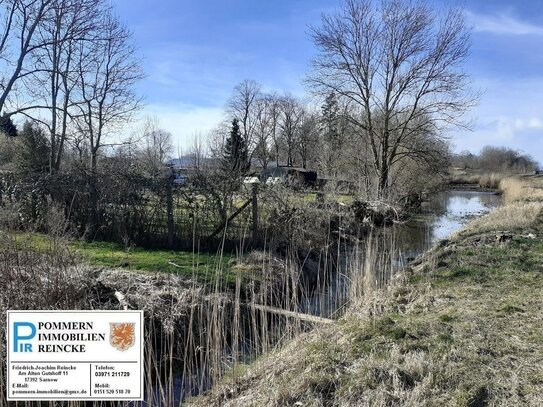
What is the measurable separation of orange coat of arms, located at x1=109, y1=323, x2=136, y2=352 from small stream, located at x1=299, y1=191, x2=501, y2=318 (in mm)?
Answer: 3456

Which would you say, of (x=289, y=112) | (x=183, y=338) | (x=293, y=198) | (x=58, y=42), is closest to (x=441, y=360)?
(x=183, y=338)

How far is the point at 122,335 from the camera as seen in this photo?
3.20m

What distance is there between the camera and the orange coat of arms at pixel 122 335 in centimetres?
318

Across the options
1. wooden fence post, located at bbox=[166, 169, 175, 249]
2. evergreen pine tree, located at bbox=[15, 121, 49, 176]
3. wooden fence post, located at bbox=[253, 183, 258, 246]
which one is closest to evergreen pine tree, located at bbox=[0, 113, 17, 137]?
evergreen pine tree, located at bbox=[15, 121, 49, 176]

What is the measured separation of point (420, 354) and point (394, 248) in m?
6.05

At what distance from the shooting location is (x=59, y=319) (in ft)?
10.7

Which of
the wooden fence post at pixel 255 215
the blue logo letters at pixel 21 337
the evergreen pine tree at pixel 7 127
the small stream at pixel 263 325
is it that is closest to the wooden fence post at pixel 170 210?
the wooden fence post at pixel 255 215

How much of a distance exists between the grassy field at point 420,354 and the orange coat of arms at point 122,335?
1.22 meters

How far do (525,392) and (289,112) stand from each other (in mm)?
56113

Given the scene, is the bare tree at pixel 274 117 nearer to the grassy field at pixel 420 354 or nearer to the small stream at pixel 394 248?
the small stream at pixel 394 248

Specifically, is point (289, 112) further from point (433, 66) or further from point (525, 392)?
point (525, 392)

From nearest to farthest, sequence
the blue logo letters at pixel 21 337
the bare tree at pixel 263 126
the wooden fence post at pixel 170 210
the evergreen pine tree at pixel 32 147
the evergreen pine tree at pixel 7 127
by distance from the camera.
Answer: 1. the blue logo letters at pixel 21 337
2. the wooden fence post at pixel 170 210
3. the evergreen pine tree at pixel 7 127
4. the evergreen pine tree at pixel 32 147
5. the bare tree at pixel 263 126

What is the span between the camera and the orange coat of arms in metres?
3.18

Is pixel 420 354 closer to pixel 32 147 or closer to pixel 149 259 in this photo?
pixel 149 259
